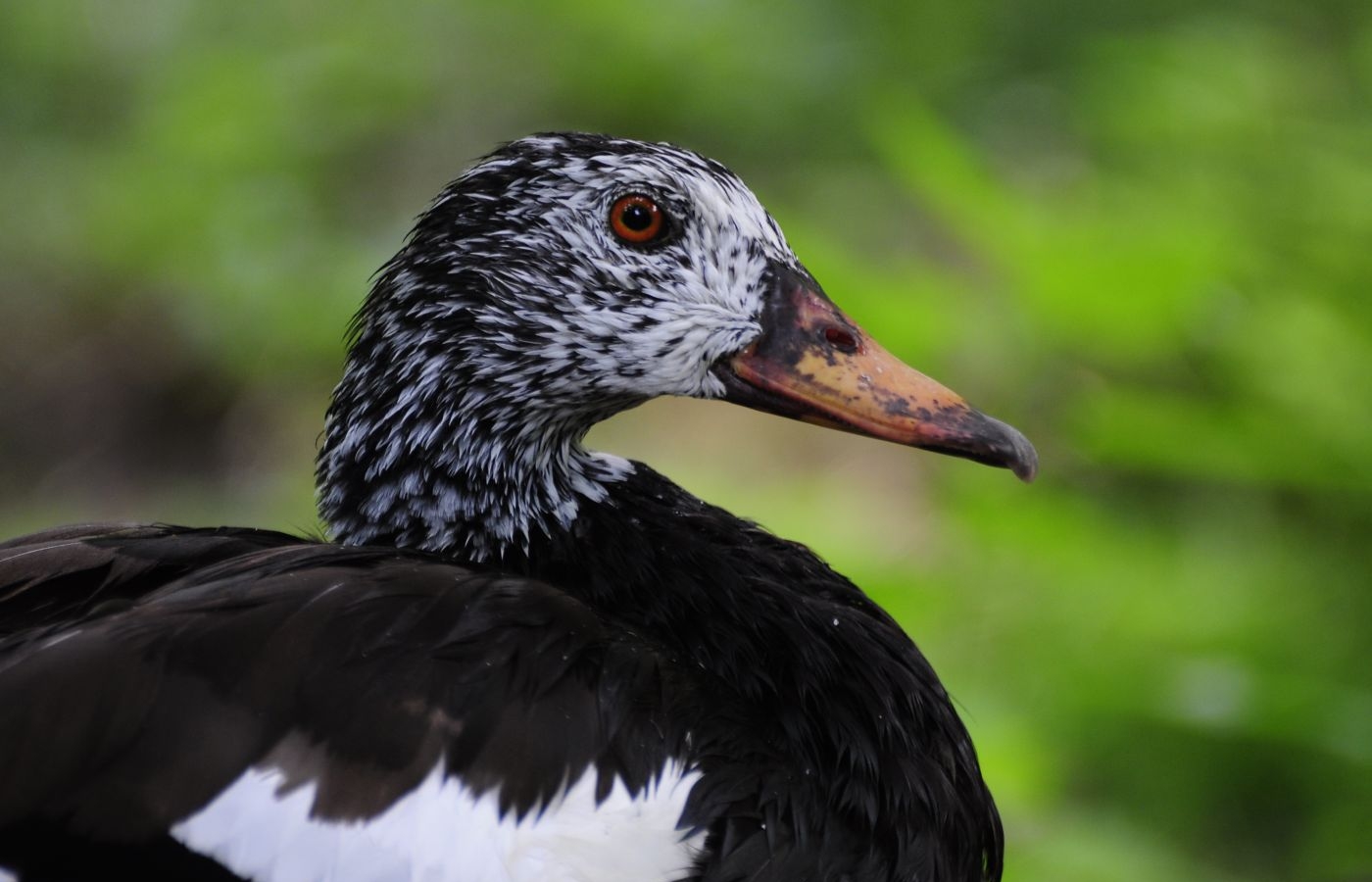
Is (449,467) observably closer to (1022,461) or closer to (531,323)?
(531,323)

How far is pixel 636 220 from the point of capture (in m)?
2.00

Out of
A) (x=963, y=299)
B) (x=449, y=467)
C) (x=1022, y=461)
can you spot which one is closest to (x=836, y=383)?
(x=1022, y=461)

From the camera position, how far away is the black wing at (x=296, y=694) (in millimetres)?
1566

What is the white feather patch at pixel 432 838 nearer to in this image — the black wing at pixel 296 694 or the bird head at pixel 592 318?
the black wing at pixel 296 694

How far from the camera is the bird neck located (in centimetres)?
200

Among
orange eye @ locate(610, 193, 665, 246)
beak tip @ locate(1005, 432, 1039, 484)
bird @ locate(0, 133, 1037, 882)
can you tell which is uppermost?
orange eye @ locate(610, 193, 665, 246)

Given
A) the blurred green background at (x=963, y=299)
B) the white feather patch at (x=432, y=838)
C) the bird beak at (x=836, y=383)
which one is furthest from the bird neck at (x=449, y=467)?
the blurred green background at (x=963, y=299)

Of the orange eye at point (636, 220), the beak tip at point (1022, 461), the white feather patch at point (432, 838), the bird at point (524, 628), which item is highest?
the orange eye at point (636, 220)

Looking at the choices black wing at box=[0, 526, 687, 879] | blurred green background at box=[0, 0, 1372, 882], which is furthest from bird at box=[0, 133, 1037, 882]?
blurred green background at box=[0, 0, 1372, 882]

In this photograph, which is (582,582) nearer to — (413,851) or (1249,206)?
(413,851)

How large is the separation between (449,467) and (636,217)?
0.40 meters

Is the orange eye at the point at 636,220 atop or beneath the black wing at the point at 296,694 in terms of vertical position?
atop

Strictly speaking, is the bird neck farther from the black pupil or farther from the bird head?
the black pupil

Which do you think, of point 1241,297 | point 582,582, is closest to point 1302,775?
point 1241,297
